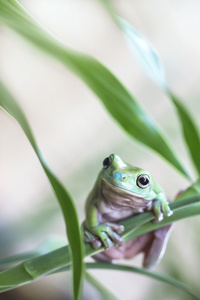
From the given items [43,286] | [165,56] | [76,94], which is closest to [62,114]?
[76,94]

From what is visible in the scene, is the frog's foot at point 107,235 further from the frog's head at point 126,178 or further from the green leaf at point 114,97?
the green leaf at point 114,97

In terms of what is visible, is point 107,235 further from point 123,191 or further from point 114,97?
point 114,97

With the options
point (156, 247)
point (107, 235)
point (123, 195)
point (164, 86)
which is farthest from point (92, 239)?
point (164, 86)

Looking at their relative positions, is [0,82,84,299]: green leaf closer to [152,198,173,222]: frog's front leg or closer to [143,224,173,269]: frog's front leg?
[152,198,173,222]: frog's front leg

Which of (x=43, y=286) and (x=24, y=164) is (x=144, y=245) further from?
(x=24, y=164)

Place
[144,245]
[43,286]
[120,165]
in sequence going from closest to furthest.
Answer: [120,165] → [144,245] → [43,286]

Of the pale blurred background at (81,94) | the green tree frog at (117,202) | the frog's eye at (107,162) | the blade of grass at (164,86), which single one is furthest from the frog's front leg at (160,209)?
the pale blurred background at (81,94)

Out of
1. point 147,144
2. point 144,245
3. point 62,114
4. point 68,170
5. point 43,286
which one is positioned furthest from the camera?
point 62,114
